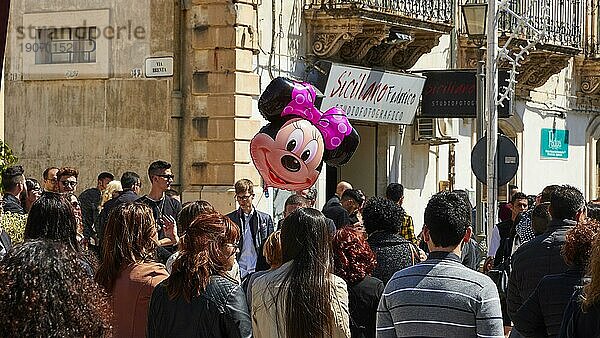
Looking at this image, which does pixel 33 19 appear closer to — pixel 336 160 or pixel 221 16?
pixel 221 16

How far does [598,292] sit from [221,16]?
42.6 feet

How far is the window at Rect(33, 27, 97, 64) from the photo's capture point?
60.1 ft

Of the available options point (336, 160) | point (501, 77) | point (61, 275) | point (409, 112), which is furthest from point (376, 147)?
point (61, 275)

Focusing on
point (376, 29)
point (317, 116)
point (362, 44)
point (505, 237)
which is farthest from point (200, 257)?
point (362, 44)

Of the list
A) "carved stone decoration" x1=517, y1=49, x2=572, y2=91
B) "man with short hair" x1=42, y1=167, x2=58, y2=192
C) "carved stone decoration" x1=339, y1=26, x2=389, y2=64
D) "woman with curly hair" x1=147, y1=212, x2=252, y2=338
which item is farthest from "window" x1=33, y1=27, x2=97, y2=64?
"woman with curly hair" x1=147, y1=212, x2=252, y2=338

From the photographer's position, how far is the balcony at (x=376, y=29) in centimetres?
1914

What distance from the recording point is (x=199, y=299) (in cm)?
578

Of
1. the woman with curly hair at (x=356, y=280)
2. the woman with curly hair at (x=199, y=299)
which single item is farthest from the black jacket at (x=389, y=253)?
the woman with curly hair at (x=199, y=299)

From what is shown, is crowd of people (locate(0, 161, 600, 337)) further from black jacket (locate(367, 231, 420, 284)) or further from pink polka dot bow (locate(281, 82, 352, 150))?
pink polka dot bow (locate(281, 82, 352, 150))

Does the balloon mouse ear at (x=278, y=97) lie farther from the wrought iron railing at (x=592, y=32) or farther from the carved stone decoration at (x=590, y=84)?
the carved stone decoration at (x=590, y=84)

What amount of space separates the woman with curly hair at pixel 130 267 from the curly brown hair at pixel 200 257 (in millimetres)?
363

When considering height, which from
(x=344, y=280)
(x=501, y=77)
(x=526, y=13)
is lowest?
(x=344, y=280)

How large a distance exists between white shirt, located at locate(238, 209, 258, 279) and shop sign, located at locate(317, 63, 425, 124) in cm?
750

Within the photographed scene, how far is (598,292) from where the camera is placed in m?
4.94
